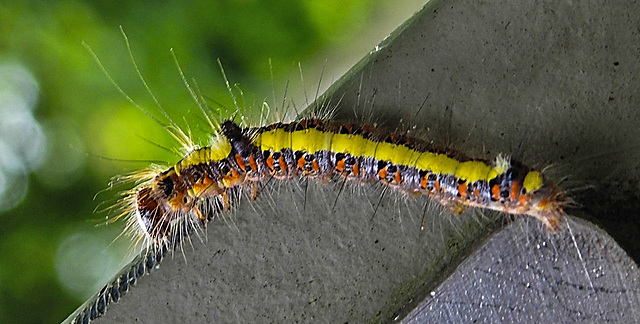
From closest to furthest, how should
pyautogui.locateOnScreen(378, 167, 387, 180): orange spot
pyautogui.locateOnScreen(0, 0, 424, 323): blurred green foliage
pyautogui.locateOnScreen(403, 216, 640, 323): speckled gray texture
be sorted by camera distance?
1. pyautogui.locateOnScreen(403, 216, 640, 323): speckled gray texture
2. pyautogui.locateOnScreen(378, 167, 387, 180): orange spot
3. pyautogui.locateOnScreen(0, 0, 424, 323): blurred green foliage

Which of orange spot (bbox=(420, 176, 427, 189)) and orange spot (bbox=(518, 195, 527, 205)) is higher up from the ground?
orange spot (bbox=(420, 176, 427, 189))

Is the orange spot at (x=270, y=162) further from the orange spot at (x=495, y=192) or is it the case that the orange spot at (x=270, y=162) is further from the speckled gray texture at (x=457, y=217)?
the orange spot at (x=495, y=192)

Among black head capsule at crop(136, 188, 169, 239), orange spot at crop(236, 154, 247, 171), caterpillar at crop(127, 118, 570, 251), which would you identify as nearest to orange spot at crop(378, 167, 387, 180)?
caterpillar at crop(127, 118, 570, 251)

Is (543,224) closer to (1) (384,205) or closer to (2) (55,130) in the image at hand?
(1) (384,205)

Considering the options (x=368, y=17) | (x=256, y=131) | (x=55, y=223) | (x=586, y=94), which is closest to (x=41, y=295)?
(x=55, y=223)

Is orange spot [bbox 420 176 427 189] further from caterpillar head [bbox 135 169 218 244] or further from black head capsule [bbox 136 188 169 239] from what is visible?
black head capsule [bbox 136 188 169 239]

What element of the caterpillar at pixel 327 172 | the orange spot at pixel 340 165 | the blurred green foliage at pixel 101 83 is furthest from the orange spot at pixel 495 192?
the blurred green foliage at pixel 101 83

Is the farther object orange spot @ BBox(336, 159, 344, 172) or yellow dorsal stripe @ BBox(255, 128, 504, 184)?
orange spot @ BBox(336, 159, 344, 172)
